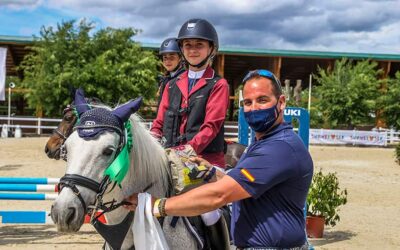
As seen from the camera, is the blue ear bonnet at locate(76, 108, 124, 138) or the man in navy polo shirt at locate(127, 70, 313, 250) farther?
the blue ear bonnet at locate(76, 108, 124, 138)

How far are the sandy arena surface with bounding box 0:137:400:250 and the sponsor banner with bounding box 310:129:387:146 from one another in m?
8.70

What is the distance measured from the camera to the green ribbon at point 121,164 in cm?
259

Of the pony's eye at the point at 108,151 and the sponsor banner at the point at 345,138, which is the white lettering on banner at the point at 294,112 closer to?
the pony's eye at the point at 108,151

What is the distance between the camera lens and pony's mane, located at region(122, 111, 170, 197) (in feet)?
9.83

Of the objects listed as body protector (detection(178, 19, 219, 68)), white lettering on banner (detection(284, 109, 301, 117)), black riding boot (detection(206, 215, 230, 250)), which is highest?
body protector (detection(178, 19, 219, 68))

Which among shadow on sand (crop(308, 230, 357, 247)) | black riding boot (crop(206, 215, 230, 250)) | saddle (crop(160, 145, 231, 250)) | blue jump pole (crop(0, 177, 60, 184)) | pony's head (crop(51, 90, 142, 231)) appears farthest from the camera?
shadow on sand (crop(308, 230, 357, 247))

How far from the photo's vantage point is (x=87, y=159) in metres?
2.51

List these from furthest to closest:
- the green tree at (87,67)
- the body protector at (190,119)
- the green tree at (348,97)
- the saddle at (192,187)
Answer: the green tree at (348,97), the green tree at (87,67), the body protector at (190,119), the saddle at (192,187)

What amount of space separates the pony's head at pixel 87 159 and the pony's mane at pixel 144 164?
0.75 feet

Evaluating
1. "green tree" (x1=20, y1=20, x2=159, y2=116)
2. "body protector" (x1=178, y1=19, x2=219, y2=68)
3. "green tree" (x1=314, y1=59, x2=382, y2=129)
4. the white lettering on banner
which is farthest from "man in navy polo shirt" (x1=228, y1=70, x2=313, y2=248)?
"green tree" (x1=314, y1=59, x2=382, y2=129)

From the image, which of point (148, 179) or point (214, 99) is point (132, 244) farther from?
point (214, 99)

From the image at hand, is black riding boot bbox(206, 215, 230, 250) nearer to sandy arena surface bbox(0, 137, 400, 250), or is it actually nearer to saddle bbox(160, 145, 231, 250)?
saddle bbox(160, 145, 231, 250)

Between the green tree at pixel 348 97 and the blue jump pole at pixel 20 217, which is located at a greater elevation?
the green tree at pixel 348 97

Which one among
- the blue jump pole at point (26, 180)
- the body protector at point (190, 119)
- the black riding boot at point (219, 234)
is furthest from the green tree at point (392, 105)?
the black riding boot at point (219, 234)
